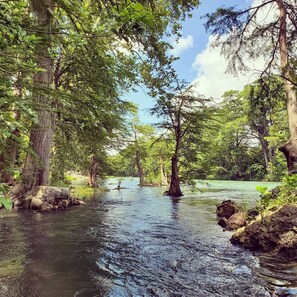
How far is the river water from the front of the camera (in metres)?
2.99

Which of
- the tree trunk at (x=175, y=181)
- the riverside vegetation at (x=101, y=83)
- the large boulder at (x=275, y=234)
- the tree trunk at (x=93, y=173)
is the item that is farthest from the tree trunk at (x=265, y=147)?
the large boulder at (x=275, y=234)

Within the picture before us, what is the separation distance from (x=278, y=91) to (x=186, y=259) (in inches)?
322

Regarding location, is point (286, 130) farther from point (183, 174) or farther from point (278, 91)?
point (278, 91)

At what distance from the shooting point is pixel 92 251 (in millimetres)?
4520

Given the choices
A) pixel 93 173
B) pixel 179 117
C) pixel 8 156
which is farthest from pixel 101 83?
pixel 93 173

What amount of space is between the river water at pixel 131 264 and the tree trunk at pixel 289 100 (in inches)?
125

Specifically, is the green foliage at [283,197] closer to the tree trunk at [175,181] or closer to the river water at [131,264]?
the river water at [131,264]

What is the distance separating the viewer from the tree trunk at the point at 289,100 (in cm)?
738

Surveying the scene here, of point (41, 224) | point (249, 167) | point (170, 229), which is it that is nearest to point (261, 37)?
point (170, 229)

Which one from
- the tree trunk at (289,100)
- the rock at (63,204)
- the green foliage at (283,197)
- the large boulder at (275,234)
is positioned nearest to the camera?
the large boulder at (275,234)

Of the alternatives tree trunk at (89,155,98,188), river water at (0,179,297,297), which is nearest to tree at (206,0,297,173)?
river water at (0,179,297,297)

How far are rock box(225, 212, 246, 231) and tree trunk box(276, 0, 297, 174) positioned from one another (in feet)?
6.19

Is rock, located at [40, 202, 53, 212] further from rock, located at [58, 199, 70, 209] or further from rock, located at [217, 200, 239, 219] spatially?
rock, located at [217, 200, 239, 219]

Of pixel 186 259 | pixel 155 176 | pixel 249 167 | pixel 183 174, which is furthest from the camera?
pixel 249 167
